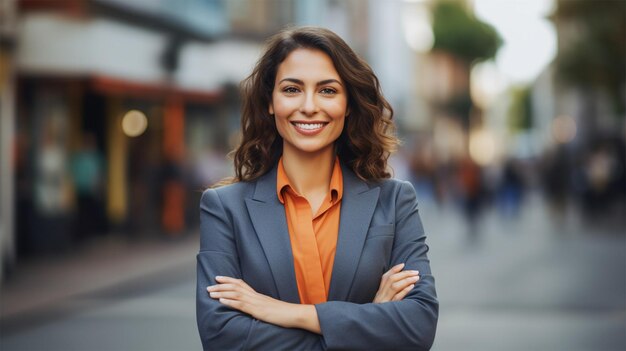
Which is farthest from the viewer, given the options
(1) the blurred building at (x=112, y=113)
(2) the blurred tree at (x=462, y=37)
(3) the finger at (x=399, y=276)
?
(2) the blurred tree at (x=462, y=37)

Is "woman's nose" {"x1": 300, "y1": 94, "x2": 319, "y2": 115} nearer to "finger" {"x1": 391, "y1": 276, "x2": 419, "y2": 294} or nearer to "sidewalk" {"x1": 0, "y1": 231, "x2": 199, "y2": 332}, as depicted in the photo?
"finger" {"x1": 391, "y1": 276, "x2": 419, "y2": 294}

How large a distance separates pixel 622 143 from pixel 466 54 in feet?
161

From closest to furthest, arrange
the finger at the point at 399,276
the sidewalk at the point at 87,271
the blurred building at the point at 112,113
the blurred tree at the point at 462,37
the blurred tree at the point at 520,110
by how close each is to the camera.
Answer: the finger at the point at 399,276
the sidewalk at the point at 87,271
the blurred building at the point at 112,113
the blurred tree at the point at 462,37
the blurred tree at the point at 520,110

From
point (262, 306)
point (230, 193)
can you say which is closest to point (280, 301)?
point (262, 306)

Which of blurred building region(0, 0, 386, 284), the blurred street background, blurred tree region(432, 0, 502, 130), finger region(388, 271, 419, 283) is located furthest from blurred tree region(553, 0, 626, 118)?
blurred tree region(432, 0, 502, 130)

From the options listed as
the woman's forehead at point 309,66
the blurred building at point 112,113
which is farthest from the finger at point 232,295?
the blurred building at point 112,113

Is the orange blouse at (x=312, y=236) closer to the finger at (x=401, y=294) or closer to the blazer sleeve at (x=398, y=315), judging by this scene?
the blazer sleeve at (x=398, y=315)

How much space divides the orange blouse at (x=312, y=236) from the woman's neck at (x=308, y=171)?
3 centimetres

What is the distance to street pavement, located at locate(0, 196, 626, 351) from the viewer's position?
27.9 ft

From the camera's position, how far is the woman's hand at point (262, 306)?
8.95ft

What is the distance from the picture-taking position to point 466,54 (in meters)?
75.8

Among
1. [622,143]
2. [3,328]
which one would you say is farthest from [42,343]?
[622,143]

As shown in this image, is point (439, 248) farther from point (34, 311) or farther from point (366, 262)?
point (366, 262)

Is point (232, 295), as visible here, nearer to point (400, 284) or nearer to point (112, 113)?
point (400, 284)
